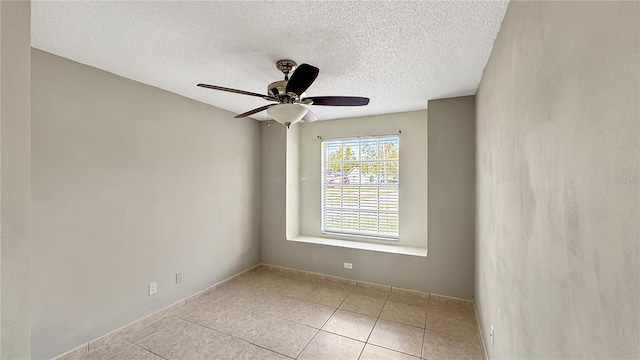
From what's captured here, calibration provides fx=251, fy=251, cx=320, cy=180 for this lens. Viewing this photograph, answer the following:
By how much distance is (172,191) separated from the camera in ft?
9.45

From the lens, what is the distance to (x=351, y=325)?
2611 millimetres

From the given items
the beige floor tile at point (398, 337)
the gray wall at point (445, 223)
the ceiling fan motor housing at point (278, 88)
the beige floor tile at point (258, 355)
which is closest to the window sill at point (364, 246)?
the gray wall at point (445, 223)

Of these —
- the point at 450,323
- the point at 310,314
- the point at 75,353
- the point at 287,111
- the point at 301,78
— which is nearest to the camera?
the point at 301,78

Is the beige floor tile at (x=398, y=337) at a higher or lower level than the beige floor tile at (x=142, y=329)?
lower

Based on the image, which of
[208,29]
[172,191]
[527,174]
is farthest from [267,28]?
[172,191]

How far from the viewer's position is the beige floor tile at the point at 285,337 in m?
2.25

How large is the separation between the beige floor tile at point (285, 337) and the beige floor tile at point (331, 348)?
3.0 inches

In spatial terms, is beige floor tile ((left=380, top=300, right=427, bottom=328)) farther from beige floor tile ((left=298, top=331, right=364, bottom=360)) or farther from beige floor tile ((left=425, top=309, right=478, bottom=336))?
beige floor tile ((left=298, top=331, right=364, bottom=360))

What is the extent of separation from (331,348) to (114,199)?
2435 mm

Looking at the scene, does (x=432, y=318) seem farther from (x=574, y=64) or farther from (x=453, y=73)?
(x=574, y=64)

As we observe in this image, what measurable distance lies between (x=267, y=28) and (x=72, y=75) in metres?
1.78

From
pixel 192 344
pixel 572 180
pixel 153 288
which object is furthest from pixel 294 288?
pixel 572 180

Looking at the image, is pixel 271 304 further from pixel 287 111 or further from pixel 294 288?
pixel 287 111

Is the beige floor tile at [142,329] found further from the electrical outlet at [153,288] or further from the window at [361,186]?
the window at [361,186]
